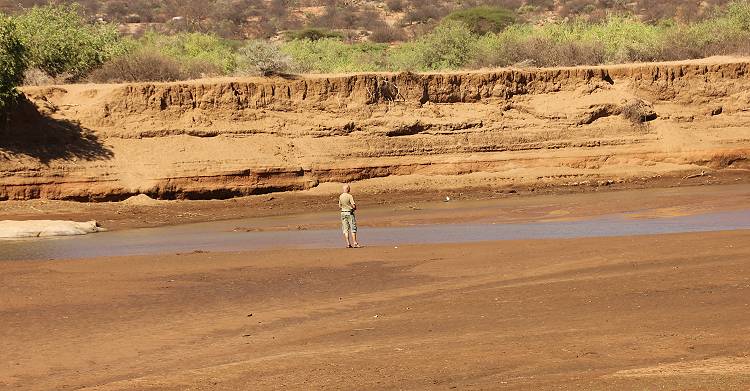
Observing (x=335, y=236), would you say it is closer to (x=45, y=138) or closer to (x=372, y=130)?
(x=372, y=130)

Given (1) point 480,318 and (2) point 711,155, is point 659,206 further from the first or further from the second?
(1) point 480,318

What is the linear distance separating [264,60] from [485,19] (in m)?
33.6

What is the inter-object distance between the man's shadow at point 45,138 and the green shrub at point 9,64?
1.49 feet

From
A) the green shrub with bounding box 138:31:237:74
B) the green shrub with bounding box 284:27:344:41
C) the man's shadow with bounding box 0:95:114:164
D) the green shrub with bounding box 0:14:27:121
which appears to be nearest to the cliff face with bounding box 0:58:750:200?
the man's shadow with bounding box 0:95:114:164

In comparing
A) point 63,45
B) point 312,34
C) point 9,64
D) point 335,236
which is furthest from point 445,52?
point 312,34

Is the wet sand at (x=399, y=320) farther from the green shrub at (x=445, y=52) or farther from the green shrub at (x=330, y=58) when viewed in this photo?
the green shrub at (x=445, y=52)

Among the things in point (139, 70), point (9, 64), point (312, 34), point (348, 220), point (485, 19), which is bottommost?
point (348, 220)

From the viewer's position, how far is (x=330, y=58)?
39562 mm

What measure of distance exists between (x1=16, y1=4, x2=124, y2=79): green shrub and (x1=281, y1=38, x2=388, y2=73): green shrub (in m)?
5.53

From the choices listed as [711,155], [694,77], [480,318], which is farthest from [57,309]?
[694,77]

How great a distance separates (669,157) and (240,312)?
2049 centimetres

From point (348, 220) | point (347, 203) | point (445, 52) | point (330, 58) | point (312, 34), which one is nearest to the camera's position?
point (348, 220)

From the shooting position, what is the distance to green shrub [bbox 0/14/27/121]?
2534 centimetres

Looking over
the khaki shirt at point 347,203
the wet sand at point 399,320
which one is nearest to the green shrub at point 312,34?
the khaki shirt at point 347,203
